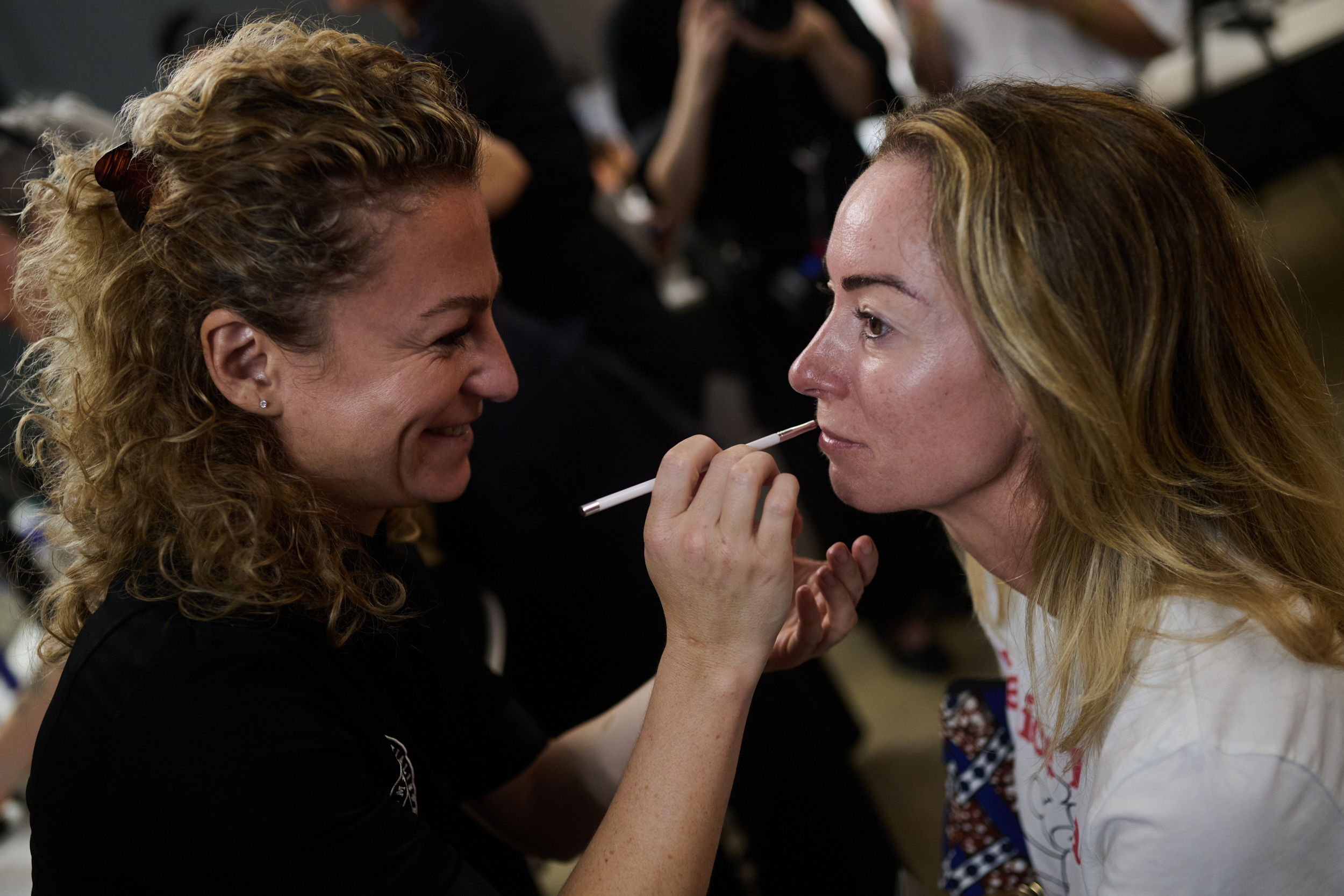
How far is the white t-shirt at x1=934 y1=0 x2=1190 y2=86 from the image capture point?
2113mm

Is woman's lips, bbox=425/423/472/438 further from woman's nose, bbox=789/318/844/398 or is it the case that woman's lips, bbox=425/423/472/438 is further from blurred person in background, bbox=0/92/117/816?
blurred person in background, bbox=0/92/117/816

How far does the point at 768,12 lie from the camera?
2.11 meters

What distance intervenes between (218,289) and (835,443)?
676 millimetres

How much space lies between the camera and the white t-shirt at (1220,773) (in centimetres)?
81

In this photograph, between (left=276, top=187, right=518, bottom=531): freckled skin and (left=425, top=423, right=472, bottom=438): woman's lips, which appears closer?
(left=276, top=187, right=518, bottom=531): freckled skin

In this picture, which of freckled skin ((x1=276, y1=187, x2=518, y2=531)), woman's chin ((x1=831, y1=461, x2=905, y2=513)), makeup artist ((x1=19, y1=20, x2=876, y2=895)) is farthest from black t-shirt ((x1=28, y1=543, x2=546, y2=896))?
woman's chin ((x1=831, y1=461, x2=905, y2=513))

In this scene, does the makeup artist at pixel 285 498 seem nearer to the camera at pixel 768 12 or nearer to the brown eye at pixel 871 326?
the brown eye at pixel 871 326

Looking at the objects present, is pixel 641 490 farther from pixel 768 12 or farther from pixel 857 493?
pixel 768 12

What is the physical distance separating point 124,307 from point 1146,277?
40.4 inches

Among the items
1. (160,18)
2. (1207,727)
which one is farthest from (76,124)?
(160,18)

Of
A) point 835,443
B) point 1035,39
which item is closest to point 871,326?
point 835,443

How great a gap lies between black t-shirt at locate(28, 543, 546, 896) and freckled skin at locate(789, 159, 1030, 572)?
23.3 inches

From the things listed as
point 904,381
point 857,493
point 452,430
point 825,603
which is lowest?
point 825,603

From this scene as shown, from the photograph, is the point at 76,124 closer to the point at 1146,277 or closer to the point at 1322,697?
the point at 1146,277
